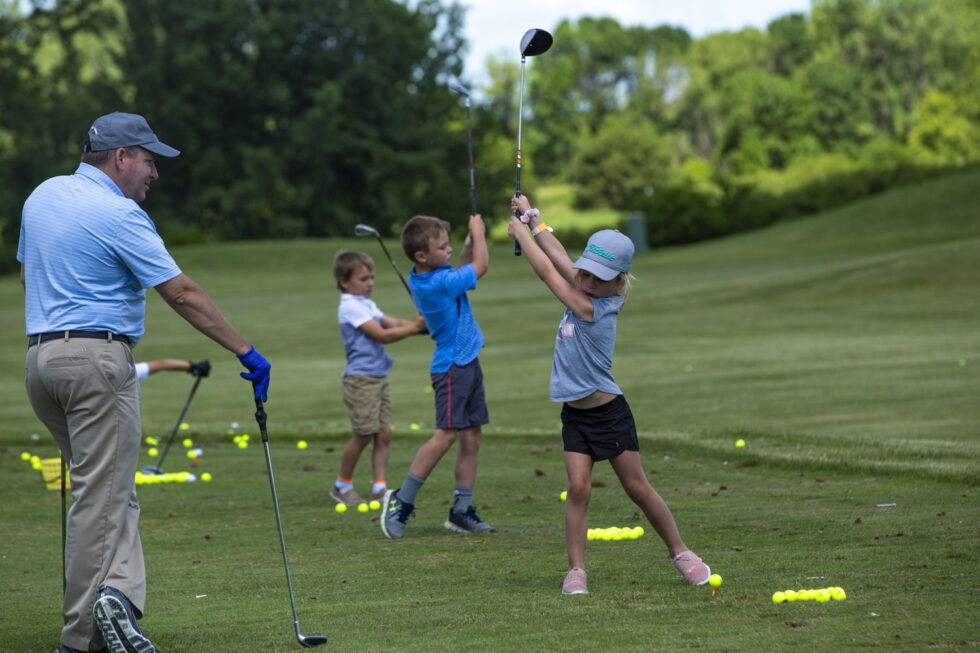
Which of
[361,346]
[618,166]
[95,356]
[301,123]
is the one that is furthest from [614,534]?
[618,166]

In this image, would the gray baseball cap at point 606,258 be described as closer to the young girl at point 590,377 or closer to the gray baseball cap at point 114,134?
the young girl at point 590,377

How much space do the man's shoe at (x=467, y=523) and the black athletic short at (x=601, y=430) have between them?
1.68 m

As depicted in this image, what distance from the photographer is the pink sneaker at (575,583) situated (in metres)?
5.59

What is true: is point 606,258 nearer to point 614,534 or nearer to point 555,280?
point 555,280

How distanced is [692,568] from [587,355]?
110 centimetres

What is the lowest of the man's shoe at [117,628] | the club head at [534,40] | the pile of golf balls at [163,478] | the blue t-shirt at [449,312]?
the pile of golf balls at [163,478]

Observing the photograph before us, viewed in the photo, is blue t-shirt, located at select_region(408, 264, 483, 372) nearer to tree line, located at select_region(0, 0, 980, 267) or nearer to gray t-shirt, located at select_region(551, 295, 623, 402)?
gray t-shirt, located at select_region(551, 295, 623, 402)

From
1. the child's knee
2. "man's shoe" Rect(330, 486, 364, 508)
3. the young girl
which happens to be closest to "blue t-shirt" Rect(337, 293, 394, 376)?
the child's knee

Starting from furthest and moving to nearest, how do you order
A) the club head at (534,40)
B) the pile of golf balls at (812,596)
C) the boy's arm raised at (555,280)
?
the club head at (534,40) → the boy's arm raised at (555,280) → the pile of golf balls at (812,596)

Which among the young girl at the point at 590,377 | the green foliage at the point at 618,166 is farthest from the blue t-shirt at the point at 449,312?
the green foliage at the point at 618,166

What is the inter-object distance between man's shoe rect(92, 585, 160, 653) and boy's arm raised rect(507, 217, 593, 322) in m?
2.33

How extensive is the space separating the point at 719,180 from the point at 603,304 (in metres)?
61.8

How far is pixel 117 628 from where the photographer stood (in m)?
4.77

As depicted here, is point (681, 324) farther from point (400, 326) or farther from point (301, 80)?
point (301, 80)
